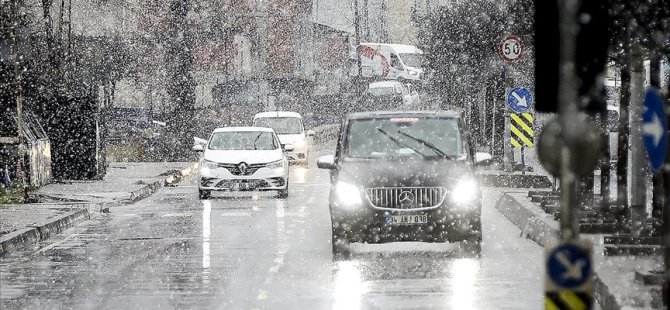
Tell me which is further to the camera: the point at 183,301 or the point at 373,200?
the point at 373,200

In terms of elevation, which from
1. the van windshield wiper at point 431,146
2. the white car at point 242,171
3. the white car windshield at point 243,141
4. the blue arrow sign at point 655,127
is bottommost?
the white car at point 242,171

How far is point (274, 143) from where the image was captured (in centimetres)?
3080

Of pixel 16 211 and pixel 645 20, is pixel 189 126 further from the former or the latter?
pixel 645 20

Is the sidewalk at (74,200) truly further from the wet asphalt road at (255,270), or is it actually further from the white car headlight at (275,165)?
the white car headlight at (275,165)

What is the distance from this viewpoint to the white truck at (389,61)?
80.1m

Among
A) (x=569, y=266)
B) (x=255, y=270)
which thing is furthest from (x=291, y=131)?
(x=569, y=266)

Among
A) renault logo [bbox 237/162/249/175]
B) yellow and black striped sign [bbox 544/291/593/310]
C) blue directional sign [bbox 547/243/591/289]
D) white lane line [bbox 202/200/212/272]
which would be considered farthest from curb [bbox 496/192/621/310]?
renault logo [bbox 237/162/249/175]

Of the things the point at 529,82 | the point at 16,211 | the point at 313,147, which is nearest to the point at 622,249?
the point at 16,211

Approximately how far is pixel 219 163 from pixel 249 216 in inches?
188

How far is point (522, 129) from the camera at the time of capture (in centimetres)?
3191

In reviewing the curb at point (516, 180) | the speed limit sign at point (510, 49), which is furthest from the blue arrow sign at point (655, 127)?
the speed limit sign at point (510, 49)

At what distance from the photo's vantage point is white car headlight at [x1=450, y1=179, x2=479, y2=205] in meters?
16.8

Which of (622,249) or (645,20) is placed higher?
(645,20)

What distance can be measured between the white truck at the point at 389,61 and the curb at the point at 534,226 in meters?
54.5
